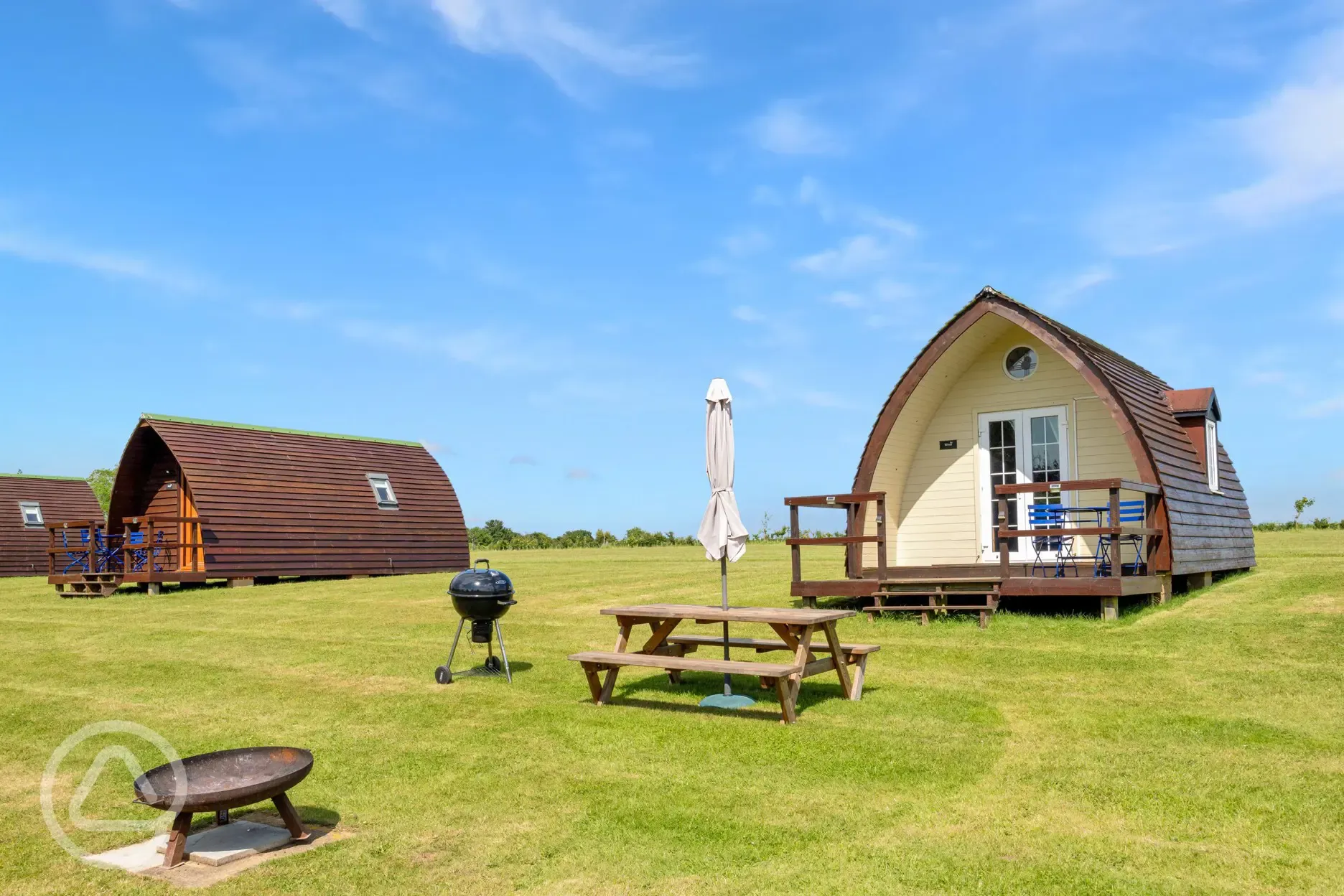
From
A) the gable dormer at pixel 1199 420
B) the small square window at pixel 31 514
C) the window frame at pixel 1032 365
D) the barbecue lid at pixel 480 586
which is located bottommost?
the barbecue lid at pixel 480 586

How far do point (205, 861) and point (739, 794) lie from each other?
10.3 ft

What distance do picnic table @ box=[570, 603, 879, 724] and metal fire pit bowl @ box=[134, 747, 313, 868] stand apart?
11.7 feet

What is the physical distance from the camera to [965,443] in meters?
16.9

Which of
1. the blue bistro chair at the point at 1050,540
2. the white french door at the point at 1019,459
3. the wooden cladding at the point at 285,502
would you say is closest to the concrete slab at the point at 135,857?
the blue bistro chair at the point at 1050,540

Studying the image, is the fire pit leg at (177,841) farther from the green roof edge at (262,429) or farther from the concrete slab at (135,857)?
the green roof edge at (262,429)

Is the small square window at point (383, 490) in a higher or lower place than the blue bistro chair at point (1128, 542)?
higher

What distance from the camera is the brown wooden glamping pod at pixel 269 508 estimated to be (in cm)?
2523

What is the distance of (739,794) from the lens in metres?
6.61

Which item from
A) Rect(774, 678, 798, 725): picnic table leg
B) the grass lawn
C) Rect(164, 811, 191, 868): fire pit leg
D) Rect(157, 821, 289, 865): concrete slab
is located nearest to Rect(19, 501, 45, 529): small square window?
the grass lawn

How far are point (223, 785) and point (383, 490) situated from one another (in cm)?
2535

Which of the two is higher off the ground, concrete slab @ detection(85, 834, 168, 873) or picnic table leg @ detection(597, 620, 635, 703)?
picnic table leg @ detection(597, 620, 635, 703)

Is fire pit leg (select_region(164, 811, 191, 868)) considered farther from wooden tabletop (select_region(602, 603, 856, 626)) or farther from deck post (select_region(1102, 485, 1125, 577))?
deck post (select_region(1102, 485, 1125, 577))

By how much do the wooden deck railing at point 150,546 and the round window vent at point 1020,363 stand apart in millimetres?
18513

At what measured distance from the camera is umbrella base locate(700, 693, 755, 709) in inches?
368
